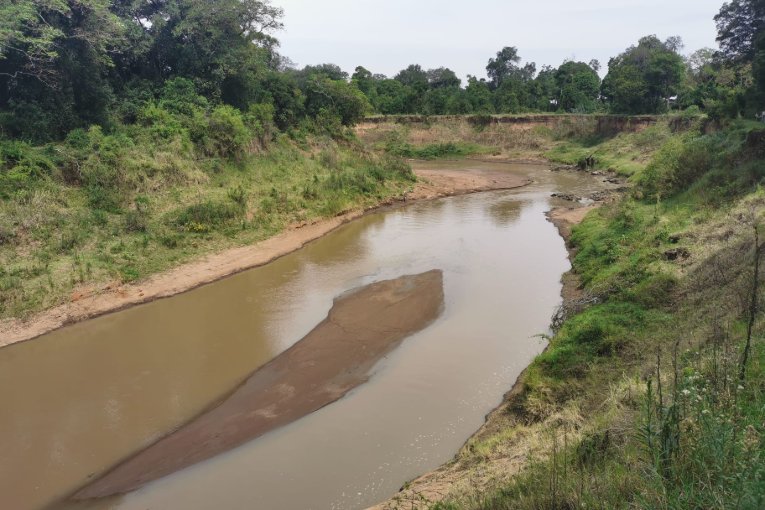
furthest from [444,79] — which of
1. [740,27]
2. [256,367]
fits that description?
[256,367]

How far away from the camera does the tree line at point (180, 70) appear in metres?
20.5

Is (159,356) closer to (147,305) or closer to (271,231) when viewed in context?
(147,305)

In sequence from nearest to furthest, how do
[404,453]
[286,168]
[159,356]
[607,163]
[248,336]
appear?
[404,453]
[159,356]
[248,336]
[286,168]
[607,163]

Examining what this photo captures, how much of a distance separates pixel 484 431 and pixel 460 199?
24.0 meters

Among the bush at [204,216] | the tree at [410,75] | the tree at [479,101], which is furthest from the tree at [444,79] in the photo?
the bush at [204,216]

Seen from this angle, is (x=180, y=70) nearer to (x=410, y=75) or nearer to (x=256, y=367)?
(x=256, y=367)

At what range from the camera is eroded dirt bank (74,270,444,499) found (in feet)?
30.5

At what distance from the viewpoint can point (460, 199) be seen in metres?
32.3

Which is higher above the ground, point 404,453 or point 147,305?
point 147,305

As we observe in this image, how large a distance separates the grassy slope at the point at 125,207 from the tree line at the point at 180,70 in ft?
7.44

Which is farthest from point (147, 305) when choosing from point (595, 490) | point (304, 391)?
point (595, 490)

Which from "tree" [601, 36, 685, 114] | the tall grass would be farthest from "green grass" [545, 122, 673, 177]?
the tall grass

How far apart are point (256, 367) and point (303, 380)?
1.45 m

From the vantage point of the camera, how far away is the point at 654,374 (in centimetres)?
714
